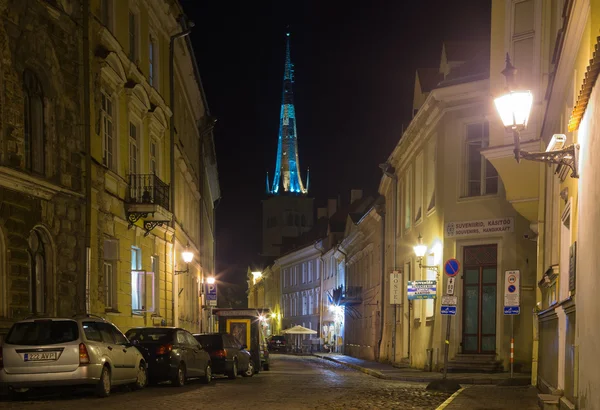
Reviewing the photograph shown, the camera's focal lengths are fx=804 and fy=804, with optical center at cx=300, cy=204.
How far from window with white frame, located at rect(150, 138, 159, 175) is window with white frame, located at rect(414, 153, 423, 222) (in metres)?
10.2

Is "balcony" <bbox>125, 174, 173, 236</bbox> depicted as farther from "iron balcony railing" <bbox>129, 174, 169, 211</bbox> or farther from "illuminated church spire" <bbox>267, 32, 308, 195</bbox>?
"illuminated church spire" <bbox>267, 32, 308, 195</bbox>

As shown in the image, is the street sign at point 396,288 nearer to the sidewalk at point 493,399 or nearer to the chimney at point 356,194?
the sidewalk at point 493,399

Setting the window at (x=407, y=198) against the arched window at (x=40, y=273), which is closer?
the arched window at (x=40, y=273)

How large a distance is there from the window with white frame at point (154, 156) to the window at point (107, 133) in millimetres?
4791

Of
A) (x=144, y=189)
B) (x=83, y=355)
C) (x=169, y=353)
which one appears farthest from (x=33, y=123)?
(x=144, y=189)

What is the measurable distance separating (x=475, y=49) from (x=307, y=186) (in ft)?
363

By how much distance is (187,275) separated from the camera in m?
36.3

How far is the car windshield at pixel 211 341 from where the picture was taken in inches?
936

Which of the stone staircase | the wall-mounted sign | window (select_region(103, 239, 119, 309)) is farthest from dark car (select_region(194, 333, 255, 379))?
the wall-mounted sign

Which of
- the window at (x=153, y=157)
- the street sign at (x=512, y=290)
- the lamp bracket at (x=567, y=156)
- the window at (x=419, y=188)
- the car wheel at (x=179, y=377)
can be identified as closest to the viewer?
the lamp bracket at (x=567, y=156)

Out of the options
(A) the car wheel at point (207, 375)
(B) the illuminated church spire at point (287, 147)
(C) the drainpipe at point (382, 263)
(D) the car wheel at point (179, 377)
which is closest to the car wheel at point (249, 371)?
(A) the car wheel at point (207, 375)

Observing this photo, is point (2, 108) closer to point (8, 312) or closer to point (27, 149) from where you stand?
point (27, 149)

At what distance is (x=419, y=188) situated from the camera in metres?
31.8

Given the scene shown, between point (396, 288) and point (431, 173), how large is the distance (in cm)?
649
